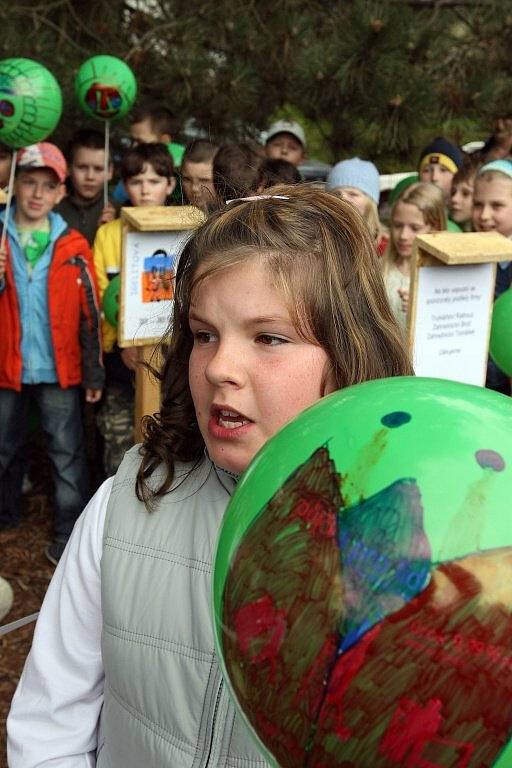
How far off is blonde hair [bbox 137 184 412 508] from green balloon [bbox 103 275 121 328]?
2.74 m

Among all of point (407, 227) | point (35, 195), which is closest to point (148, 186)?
point (35, 195)

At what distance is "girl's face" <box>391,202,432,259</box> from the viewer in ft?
15.5

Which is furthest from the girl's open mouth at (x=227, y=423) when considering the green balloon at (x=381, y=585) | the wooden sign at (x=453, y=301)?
the wooden sign at (x=453, y=301)

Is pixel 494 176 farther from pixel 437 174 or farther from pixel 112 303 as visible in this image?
pixel 112 303

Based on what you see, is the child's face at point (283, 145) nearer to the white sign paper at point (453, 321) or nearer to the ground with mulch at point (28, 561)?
the ground with mulch at point (28, 561)

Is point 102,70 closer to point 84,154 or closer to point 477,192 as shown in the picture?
point 84,154

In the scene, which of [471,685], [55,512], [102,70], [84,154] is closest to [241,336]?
[471,685]

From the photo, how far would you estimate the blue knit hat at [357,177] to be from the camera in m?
5.06

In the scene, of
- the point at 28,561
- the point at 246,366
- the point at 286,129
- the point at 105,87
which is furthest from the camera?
the point at 286,129

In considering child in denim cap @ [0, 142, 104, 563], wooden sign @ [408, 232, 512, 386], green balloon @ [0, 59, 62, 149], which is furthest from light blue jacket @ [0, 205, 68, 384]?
wooden sign @ [408, 232, 512, 386]

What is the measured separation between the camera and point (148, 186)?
5039 mm

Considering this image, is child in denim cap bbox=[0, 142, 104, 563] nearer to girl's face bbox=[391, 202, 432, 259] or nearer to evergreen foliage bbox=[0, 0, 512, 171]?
evergreen foliage bbox=[0, 0, 512, 171]

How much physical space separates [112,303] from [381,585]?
3634 mm

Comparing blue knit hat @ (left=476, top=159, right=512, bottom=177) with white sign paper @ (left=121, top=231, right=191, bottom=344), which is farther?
blue knit hat @ (left=476, top=159, right=512, bottom=177)
